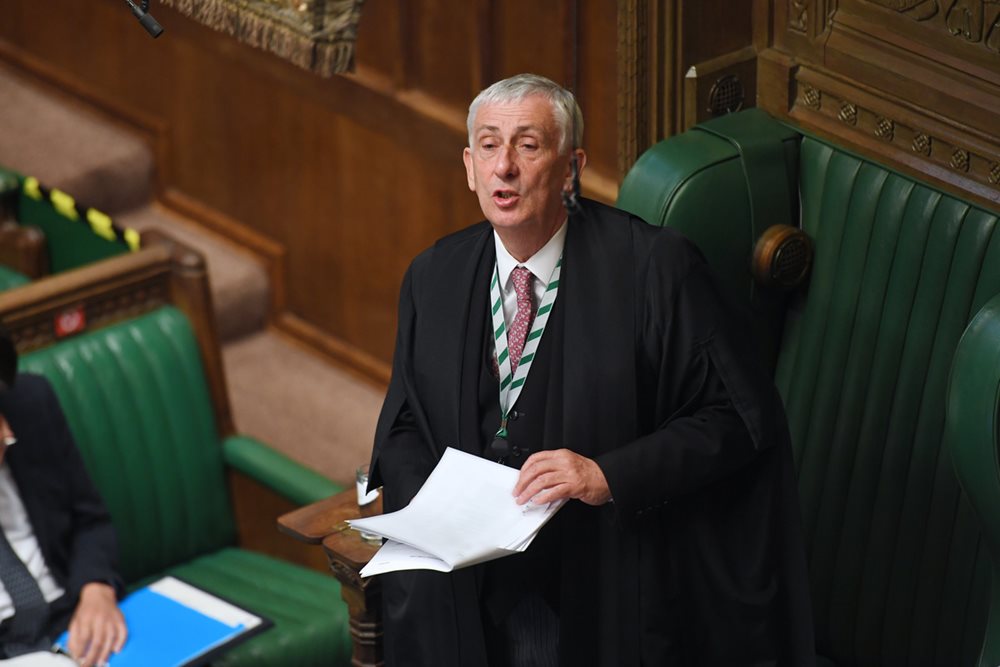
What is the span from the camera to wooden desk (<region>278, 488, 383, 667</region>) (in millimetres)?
3287

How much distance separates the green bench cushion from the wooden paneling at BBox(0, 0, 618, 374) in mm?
1286

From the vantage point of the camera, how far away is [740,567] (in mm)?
2826

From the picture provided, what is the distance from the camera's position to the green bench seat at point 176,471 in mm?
4211

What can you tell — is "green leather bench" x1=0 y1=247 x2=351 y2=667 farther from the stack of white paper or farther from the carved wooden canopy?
the stack of white paper

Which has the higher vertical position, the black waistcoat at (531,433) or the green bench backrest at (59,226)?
the black waistcoat at (531,433)

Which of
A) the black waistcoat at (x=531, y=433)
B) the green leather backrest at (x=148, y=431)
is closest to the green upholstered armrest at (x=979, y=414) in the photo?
the black waistcoat at (x=531, y=433)

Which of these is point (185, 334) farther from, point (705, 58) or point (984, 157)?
point (984, 157)

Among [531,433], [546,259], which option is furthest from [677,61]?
[531,433]

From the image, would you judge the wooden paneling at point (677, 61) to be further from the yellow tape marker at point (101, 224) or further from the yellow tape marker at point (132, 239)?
the yellow tape marker at point (101, 224)

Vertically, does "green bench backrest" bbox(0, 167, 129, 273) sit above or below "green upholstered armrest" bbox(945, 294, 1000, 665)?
below

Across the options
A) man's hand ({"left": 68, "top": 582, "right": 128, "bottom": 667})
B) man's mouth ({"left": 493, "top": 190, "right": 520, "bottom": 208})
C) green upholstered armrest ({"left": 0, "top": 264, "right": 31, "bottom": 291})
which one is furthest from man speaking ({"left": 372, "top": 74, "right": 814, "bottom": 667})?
green upholstered armrest ({"left": 0, "top": 264, "right": 31, "bottom": 291})

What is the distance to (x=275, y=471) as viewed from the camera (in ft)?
14.6

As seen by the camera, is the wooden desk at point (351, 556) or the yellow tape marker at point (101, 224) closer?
the wooden desk at point (351, 556)

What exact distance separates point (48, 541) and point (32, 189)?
6.61 ft
